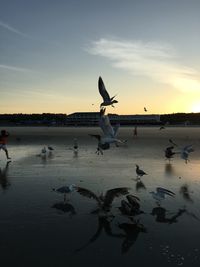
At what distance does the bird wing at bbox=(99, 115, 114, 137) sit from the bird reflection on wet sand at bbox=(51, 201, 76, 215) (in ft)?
10.0

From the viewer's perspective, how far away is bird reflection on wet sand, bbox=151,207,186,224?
476 inches

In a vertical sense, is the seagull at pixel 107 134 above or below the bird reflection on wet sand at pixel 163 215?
above

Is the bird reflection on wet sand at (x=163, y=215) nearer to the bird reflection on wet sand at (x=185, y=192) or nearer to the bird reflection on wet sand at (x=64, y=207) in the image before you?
the bird reflection on wet sand at (x=185, y=192)

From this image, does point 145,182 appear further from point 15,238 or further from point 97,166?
point 15,238

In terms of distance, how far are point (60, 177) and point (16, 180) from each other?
1935 millimetres

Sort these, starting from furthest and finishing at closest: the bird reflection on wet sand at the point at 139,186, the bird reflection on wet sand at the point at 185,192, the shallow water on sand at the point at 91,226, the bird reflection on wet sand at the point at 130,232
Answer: the bird reflection on wet sand at the point at 139,186, the bird reflection on wet sand at the point at 185,192, the bird reflection on wet sand at the point at 130,232, the shallow water on sand at the point at 91,226

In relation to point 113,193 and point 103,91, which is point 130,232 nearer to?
point 113,193

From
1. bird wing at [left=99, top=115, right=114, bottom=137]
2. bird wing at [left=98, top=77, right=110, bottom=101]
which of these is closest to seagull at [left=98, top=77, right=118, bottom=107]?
bird wing at [left=98, top=77, right=110, bottom=101]

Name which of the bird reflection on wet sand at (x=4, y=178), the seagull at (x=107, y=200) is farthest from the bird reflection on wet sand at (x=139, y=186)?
the bird reflection on wet sand at (x=4, y=178)

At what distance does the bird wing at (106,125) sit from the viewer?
48.5ft

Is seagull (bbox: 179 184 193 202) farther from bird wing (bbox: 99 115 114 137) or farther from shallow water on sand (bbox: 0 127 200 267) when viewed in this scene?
bird wing (bbox: 99 115 114 137)

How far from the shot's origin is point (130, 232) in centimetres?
1112

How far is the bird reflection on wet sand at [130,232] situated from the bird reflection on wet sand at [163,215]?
83cm

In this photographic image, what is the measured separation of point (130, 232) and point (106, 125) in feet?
16.1
